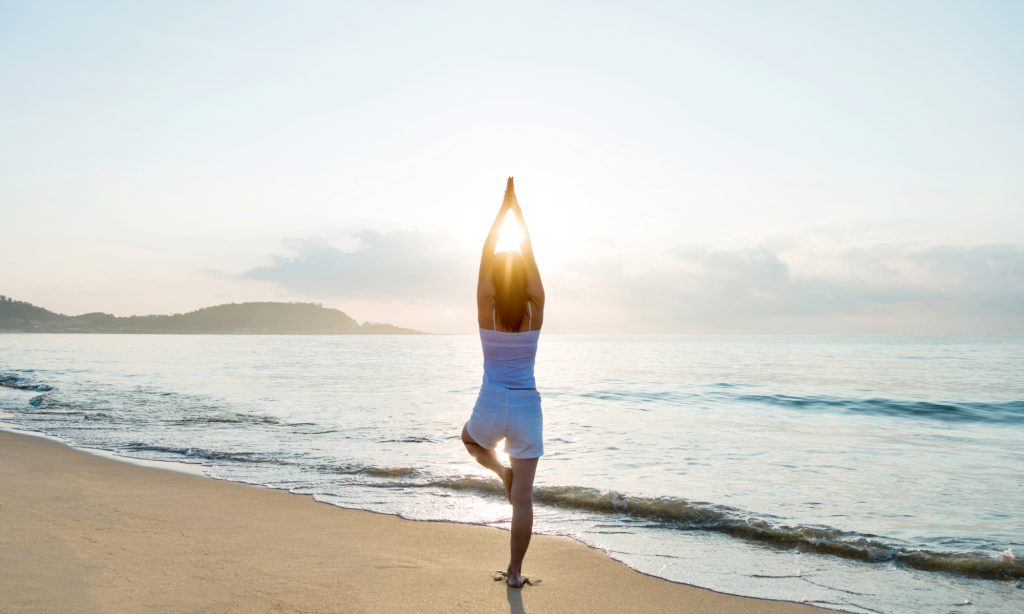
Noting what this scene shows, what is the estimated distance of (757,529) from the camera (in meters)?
6.86

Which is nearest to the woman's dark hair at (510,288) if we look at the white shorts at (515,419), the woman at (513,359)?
the woman at (513,359)

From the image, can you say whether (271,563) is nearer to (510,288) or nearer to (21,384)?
(510,288)

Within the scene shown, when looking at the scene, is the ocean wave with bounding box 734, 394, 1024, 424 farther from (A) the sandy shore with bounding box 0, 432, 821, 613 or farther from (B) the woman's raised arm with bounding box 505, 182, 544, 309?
(B) the woman's raised arm with bounding box 505, 182, 544, 309

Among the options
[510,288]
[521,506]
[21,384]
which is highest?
[510,288]

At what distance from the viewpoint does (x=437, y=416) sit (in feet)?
53.9

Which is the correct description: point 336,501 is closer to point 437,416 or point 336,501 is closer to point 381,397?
point 437,416

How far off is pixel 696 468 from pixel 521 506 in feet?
20.2

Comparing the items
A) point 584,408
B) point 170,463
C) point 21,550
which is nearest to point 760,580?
point 21,550

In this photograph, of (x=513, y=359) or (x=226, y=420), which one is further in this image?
(x=226, y=420)

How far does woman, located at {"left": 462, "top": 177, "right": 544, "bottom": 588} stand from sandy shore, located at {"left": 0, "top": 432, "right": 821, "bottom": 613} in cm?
80

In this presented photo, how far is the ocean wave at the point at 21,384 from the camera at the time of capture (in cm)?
2259

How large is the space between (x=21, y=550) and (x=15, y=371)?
31300 mm

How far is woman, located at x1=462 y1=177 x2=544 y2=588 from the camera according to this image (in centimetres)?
439

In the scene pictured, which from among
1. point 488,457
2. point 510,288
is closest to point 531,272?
point 510,288
